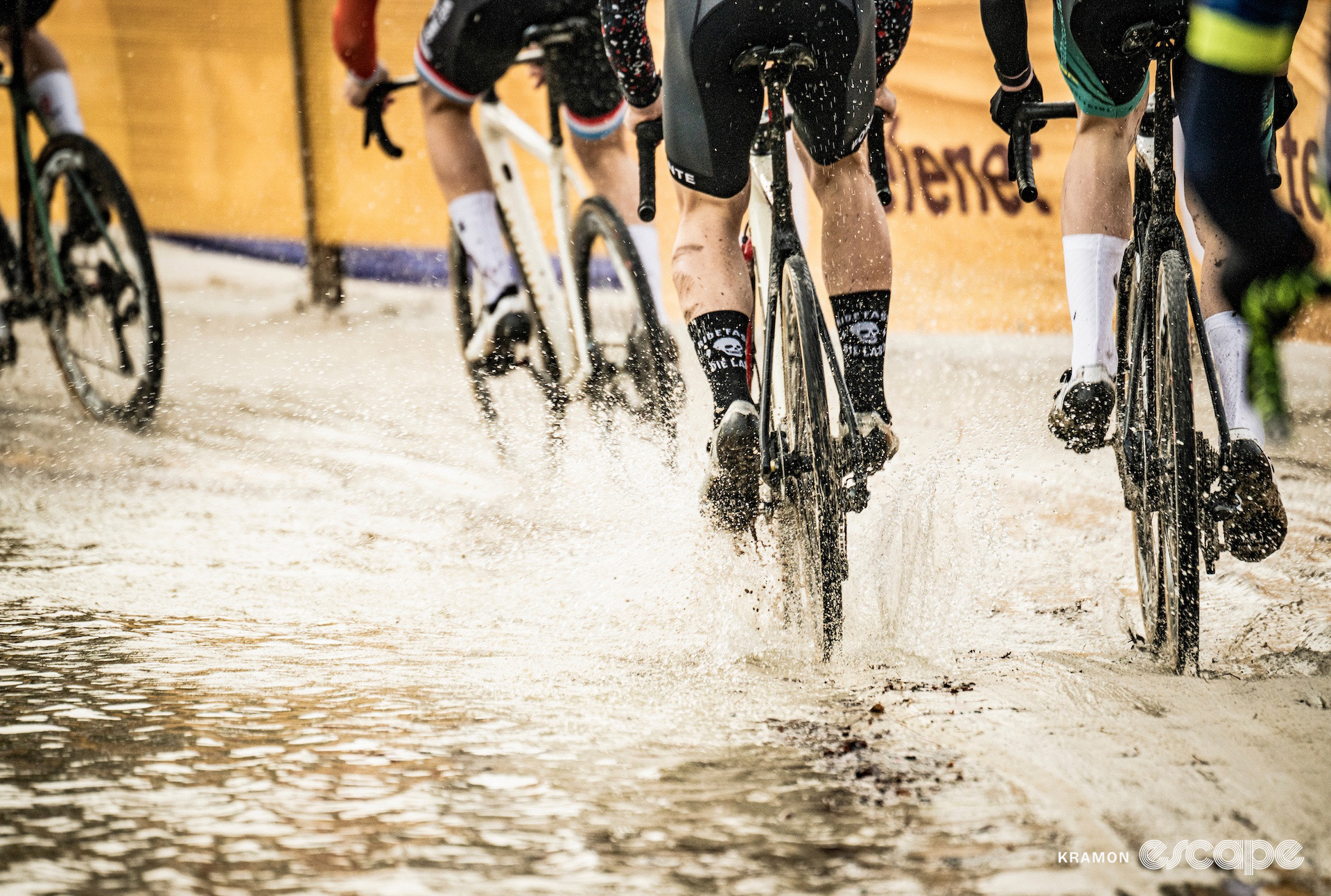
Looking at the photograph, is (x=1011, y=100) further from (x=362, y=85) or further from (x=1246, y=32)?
(x=362, y=85)

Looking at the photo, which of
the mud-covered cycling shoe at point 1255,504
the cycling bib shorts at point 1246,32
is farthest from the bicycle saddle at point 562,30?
the mud-covered cycling shoe at point 1255,504

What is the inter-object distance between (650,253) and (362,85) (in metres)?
1.20

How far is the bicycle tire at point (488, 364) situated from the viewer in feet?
15.0

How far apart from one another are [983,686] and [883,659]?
0.80 ft

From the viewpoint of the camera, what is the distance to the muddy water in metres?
1.90

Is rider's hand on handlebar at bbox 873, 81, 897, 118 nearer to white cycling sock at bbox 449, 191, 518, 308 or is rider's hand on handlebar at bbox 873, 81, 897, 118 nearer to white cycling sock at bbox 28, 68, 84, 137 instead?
white cycling sock at bbox 449, 191, 518, 308

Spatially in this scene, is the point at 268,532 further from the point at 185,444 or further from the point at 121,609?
the point at 185,444

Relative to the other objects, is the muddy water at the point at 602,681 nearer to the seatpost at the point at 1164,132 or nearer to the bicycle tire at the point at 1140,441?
the bicycle tire at the point at 1140,441

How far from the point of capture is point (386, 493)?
14.5ft

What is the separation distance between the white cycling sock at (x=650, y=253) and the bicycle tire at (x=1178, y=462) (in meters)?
1.93

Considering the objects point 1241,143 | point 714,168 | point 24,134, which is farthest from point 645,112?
point 24,134

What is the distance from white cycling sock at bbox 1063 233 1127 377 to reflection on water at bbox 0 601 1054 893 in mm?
1073

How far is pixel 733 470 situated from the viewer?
2.84m

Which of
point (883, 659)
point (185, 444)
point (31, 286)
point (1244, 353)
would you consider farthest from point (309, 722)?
point (31, 286)
